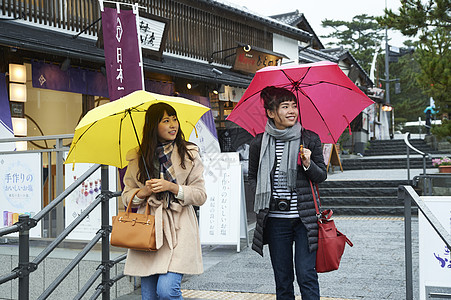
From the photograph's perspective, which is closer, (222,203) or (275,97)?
(275,97)

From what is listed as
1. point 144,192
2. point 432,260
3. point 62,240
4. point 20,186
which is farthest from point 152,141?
point 20,186

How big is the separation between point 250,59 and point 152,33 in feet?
15.9

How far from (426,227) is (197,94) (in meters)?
9.87

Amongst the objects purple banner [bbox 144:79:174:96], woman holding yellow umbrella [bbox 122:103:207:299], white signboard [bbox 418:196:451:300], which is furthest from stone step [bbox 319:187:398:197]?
woman holding yellow umbrella [bbox 122:103:207:299]

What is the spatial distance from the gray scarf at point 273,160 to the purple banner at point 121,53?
2861 mm

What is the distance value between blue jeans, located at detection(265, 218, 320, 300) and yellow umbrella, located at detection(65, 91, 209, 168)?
1083mm

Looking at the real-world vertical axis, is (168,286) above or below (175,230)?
below

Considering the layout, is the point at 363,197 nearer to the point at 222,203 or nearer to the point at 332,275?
the point at 222,203

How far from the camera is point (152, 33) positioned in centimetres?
1139

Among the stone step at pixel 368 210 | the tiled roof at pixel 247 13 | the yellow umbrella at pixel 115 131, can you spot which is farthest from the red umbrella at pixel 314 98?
the tiled roof at pixel 247 13

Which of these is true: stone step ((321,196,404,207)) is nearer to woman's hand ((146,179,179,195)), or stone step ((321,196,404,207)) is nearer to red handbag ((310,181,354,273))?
red handbag ((310,181,354,273))

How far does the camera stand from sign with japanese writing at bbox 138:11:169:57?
1112 cm

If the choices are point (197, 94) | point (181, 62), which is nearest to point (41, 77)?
point (181, 62)

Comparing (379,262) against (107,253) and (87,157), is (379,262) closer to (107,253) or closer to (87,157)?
(107,253)
